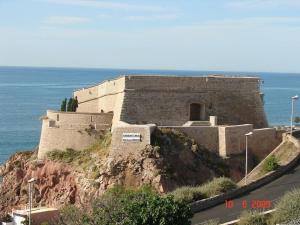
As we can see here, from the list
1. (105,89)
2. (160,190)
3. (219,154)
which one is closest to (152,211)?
(160,190)

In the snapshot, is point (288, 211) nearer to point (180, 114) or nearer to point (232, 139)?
point (232, 139)

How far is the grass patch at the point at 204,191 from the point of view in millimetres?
25378

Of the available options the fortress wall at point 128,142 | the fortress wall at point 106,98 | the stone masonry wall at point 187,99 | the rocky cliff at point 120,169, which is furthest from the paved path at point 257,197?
the fortress wall at point 106,98

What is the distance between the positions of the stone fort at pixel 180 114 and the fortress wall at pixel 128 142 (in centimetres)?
5

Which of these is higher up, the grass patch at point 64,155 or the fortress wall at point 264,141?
the fortress wall at point 264,141

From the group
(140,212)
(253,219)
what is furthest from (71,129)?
(140,212)

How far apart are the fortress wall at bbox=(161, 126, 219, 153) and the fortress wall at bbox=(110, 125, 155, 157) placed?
3.07 metres

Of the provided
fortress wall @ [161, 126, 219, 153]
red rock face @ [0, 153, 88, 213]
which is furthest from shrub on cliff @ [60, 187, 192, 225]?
fortress wall @ [161, 126, 219, 153]

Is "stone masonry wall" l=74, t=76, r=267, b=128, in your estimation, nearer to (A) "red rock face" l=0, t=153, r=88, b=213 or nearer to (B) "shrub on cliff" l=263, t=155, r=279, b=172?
(A) "red rock face" l=0, t=153, r=88, b=213

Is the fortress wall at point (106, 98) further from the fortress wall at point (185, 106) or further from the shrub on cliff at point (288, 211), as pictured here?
the shrub on cliff at point (288, 211)

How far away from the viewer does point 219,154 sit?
3519 centimetres

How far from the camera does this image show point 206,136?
35.1m

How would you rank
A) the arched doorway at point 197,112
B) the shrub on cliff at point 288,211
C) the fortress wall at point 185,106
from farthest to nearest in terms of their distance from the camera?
the arched doorway at point 197,112 < the fortress wall at point 185,106 < the shrub on cliff at point 288,211

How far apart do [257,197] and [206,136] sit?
356 inches
